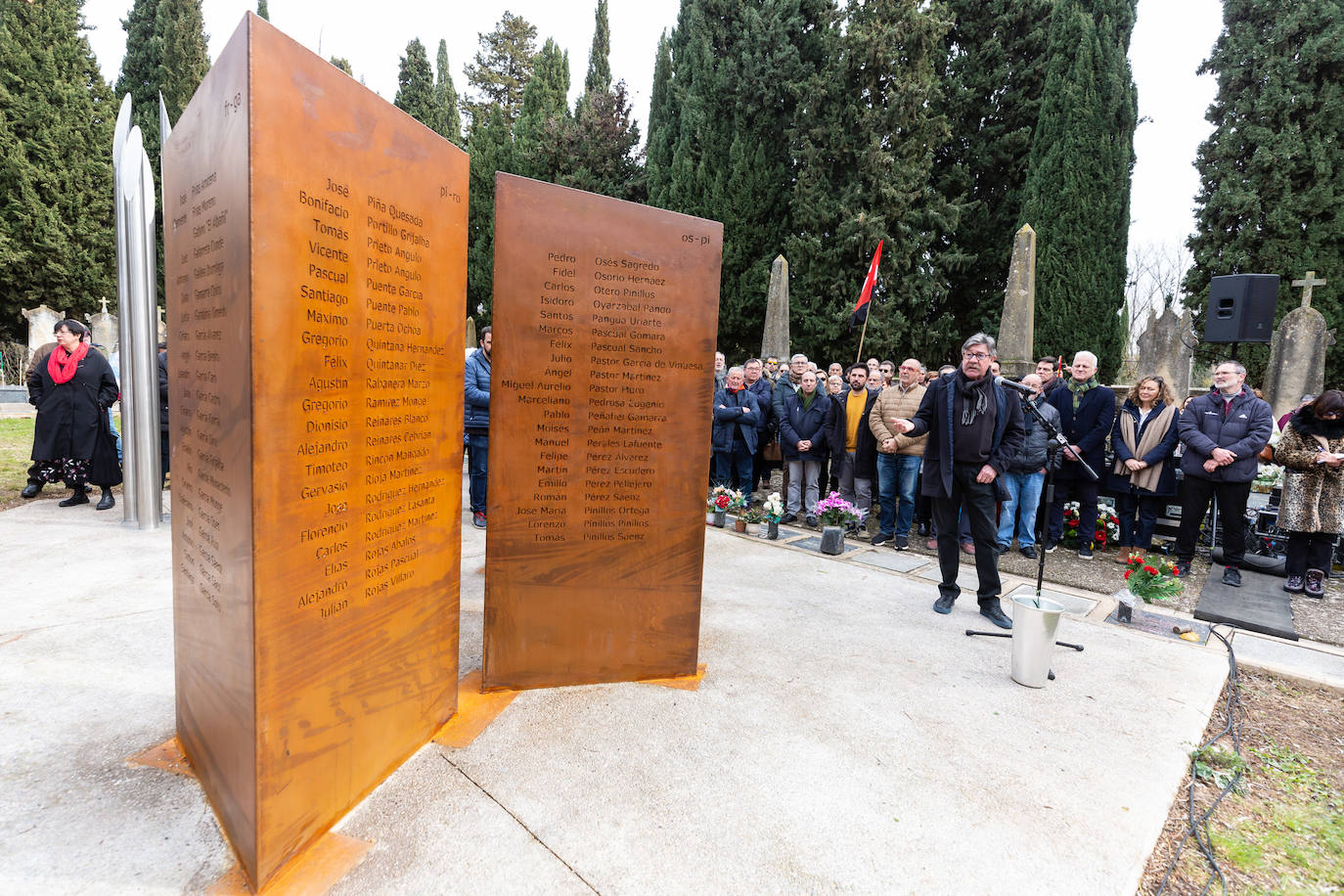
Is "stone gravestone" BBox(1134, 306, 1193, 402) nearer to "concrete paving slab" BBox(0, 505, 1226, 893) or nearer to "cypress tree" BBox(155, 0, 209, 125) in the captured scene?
"concrete paving slab" BBox(0, 505, 1226, 893)

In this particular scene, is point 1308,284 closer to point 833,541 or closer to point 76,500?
point 833,541

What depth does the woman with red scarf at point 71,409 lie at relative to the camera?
21.5 feet

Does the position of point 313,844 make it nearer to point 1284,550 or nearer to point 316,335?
point 316,335

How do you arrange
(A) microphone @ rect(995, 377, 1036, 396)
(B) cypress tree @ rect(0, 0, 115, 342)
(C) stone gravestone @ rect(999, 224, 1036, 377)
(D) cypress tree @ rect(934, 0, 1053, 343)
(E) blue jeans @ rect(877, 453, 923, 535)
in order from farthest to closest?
(B) cypress tree @ rect(0, 0, 115, 342)
(D) cypress tree @ rect(934, 0, 1053, 343)
(C) stone gravestone @ rect(999, 224, 1036, 377)
(E) blue jeans @ rect(877, 453, 923, 535)
(A) microphone @ rect(995, 377, 1036, 396)

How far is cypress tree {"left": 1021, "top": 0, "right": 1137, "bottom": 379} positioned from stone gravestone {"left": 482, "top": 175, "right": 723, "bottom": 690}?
55.1ft

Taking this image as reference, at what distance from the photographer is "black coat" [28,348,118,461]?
657 cm

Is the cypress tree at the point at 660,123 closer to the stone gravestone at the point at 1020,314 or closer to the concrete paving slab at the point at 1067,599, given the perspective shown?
the stone gravestone at the point at 1020,314

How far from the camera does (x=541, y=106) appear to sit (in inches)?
969

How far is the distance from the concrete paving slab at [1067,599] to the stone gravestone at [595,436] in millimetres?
2978

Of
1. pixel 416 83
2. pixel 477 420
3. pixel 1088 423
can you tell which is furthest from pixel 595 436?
pixel 416 83

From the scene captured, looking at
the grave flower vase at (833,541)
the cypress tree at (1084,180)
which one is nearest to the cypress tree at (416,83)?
the cypress tree at (1084,180)

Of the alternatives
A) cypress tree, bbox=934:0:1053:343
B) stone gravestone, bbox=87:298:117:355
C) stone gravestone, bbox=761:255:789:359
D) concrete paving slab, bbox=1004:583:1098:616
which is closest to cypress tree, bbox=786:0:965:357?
cypress tree, bbox=934:0:1053:343

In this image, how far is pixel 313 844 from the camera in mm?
2053

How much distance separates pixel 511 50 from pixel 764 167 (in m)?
21.2
